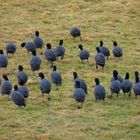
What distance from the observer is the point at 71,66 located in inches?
835

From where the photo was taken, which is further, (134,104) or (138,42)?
(138,42)

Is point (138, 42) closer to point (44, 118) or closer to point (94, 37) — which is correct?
point (94, 37)

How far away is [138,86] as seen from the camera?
17.3 meters

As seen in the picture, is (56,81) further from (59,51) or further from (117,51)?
(117,51)

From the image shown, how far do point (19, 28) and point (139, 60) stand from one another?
6813 mm

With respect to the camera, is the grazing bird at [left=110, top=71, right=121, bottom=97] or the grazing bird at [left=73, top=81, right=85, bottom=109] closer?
the grazing bird at [left=73, top=81, right=85, bottom=109]

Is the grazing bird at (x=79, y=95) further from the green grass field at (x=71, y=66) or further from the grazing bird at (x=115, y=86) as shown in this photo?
the grazing bird at (x=115, y=86)

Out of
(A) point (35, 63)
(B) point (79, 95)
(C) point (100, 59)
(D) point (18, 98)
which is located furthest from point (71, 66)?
(D) point (18, 98)

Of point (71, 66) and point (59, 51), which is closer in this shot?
point (71, 66)

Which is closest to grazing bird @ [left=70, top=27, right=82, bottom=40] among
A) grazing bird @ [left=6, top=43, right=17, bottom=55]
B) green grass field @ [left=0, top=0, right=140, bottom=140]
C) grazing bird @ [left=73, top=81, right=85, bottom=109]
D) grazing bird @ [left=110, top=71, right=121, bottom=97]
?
green grass field @ [left=0, top=0, right=140, bottom=140]

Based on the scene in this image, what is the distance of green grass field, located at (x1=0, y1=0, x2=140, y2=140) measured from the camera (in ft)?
49.4

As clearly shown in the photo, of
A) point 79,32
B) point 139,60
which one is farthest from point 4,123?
point 79,32

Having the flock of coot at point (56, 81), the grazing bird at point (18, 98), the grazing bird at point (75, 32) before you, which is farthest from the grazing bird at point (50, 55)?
the grazing bird at point (18, 98)

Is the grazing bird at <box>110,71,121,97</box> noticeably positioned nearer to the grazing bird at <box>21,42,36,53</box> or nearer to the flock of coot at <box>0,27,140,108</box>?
the flock of coot at <box>0,27,140,108</box>
